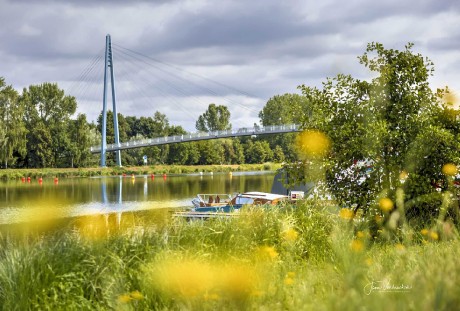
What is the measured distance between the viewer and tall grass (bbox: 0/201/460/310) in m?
3.30

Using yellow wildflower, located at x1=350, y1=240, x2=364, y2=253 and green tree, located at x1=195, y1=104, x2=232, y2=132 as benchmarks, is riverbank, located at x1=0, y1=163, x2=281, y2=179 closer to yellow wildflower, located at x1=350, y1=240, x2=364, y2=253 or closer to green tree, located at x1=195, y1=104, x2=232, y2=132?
green tree, located at x1=195, y1=104, x2=232, y2=132

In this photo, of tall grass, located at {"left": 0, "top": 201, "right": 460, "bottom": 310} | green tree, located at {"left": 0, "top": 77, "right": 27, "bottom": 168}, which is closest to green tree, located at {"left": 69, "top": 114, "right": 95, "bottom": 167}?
green tree, located at {"left": 0, "top": 77, "right": 27, "bottom": 168}

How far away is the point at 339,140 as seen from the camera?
10391 millimetres

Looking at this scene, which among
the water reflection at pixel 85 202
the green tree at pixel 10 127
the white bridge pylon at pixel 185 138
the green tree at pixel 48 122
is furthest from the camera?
the white bridge pylon at pixel 185 138

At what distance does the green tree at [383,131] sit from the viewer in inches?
385

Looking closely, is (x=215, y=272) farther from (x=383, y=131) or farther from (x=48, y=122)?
(x=48, y=122)

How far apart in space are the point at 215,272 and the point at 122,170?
199ft

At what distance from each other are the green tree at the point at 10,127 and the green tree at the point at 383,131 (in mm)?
48880

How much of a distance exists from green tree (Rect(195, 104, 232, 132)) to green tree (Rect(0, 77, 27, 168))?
1891 inches

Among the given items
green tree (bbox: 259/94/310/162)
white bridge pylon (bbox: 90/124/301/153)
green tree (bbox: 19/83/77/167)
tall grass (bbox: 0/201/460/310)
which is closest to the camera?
tall grass (bbox: 0/201/460/310)

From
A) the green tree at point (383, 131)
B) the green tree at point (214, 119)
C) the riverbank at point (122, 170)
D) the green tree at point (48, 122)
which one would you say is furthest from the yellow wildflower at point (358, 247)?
the green tree at point (214, 119)

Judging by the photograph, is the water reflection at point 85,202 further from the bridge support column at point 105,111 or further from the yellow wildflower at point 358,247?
the bridge support column at point 105,111

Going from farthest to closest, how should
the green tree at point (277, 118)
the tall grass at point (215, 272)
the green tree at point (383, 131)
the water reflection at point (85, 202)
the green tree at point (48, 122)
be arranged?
the green tree at point (277, 118), the green tree at point (48, 122), the water reflection at point (85, 202), the green tree at point (383, 131), the tall grass at point (215, 272)

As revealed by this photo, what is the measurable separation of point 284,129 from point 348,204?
63792 millimetres
